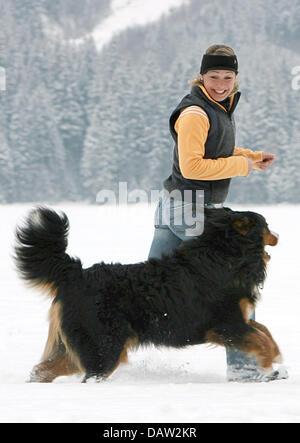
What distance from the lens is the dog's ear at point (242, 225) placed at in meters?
4.12

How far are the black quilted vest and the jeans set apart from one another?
12cm

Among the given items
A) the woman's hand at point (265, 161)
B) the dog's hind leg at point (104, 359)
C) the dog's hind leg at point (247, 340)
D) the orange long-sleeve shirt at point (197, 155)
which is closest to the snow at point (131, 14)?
the woman's hand at point (265, 161)

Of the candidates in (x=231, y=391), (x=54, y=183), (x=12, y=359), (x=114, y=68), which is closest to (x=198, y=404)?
(x=231, y=391)

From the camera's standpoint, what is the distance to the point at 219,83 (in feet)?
13.8

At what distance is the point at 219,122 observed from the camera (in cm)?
415

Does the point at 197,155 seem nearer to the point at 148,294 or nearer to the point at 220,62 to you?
the point at 220,62

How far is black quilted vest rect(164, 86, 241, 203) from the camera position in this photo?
163 inches

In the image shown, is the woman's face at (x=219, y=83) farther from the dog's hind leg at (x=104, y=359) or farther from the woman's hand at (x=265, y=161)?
the dog's hind leg at (x=104, y=359)

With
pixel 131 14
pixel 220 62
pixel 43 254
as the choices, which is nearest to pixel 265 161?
A: pixel 220 62

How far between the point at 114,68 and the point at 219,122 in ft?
204

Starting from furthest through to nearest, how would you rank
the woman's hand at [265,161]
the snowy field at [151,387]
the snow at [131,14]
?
the snow at [131,14]
the woman's hand at [265,161]
the snowy field at [151,387]

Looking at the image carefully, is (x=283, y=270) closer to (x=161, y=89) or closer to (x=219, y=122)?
(x=219, y=122)

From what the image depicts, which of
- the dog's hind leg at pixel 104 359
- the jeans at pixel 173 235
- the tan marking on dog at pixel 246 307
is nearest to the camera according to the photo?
the dog's hind leg at pixel 104 359

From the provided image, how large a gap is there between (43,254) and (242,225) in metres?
1.38
